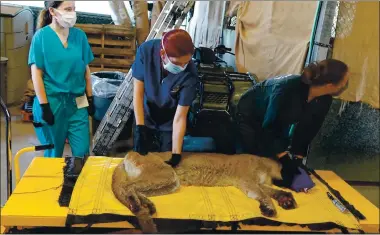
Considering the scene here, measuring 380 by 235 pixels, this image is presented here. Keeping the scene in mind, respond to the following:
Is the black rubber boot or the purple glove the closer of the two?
the black rubber boot

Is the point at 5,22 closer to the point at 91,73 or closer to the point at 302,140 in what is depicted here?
the point at 91,73

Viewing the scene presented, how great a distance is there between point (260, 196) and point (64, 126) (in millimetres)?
912

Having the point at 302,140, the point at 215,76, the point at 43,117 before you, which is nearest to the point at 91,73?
the point at 43,117

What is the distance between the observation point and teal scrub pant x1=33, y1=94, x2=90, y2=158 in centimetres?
143

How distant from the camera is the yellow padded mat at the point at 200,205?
4.23 feet

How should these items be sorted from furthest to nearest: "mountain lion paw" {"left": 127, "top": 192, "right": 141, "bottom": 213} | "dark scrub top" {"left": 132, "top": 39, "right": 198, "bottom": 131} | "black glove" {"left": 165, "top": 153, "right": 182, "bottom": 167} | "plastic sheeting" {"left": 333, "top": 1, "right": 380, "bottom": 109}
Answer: "plastic sheeting" {"left": 333, "top": 1, "right": 380, "bottom": 109}
"black glove" {"left": 165, "top": 153, "right": 182, "bottom": 167}
"dark scrub top" {"left": 132, "top": 39, "right": 198, "bottom": 131}
"mountain lion paw" {"left": 127, "top": 192, "right": 141, "bottom": 213}

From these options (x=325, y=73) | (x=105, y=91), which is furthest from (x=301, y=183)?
(x=105, y=91)

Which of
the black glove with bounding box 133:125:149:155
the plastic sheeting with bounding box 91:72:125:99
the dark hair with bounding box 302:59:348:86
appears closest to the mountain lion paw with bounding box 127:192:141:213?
the black glove with bounding box 133:125:149:155

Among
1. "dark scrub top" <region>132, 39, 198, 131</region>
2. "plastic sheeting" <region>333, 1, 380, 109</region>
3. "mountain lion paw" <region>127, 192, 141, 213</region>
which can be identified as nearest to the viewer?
"mountain lion paw" <region>127, 192, 141, 213</region>

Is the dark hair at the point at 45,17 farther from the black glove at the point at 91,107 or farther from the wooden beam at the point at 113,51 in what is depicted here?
the black glove at the point at 91,107

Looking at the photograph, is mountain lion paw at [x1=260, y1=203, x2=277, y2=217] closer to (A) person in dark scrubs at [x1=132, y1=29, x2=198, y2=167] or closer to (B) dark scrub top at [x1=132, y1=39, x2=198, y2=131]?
(A) person in dark scrubs at [x1=132, y1=29, x2=198, y2=167]

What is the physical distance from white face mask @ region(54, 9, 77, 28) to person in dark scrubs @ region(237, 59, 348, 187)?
79 cm

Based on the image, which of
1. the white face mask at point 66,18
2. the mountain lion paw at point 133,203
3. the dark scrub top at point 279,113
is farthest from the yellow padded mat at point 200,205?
the white face mask at point 66,18

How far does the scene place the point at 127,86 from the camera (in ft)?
4.79
